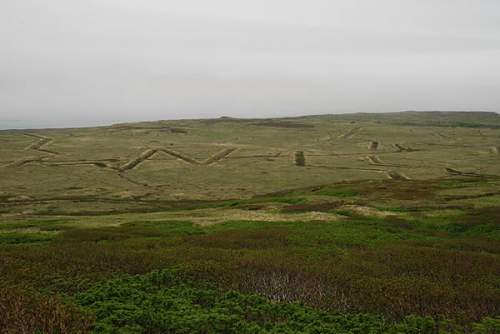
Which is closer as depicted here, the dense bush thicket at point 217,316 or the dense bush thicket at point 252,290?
the dense bush thicket at point 217,316

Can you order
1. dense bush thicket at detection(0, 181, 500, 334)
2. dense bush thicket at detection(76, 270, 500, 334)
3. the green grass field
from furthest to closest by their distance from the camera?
the green grass field < dense bush thicket at detection(0, 181, 500, 334) < dense bush thicket at detection(76, 270, 500, 334)

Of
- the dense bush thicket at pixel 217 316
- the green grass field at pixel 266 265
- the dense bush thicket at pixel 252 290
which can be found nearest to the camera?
the dense bush thicket at pixel 217 316

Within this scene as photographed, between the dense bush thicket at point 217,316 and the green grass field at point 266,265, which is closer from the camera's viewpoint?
the dense bush thicket at point 217,316

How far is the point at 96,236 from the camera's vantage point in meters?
32.2

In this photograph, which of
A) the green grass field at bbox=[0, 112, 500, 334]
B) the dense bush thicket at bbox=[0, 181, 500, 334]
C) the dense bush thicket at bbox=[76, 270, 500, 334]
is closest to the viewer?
the dense bush thicket at bbox=[76, 270, 500, 334]

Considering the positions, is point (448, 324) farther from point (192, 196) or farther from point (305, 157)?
point (305, 157)

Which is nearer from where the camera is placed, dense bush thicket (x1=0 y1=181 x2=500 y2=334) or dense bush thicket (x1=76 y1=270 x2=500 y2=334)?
dense bush thicket (x1=76 y1=270 x2=500 y2=334)

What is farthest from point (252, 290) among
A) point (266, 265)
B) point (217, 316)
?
point (217, 316)

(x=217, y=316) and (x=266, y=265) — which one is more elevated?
(x=217, y=316)

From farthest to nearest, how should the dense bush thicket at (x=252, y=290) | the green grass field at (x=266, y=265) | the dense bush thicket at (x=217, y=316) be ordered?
the green grass field at (x=266, y=265) → the dense bush thicket at (x=252, y=290) → the dense bush thicket at (x=217, y=316)

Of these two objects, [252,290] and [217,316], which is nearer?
[217,316]

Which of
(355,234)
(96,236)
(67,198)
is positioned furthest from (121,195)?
(355,234)

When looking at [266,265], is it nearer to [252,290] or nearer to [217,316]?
[252,290]

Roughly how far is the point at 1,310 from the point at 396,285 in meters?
13.0
